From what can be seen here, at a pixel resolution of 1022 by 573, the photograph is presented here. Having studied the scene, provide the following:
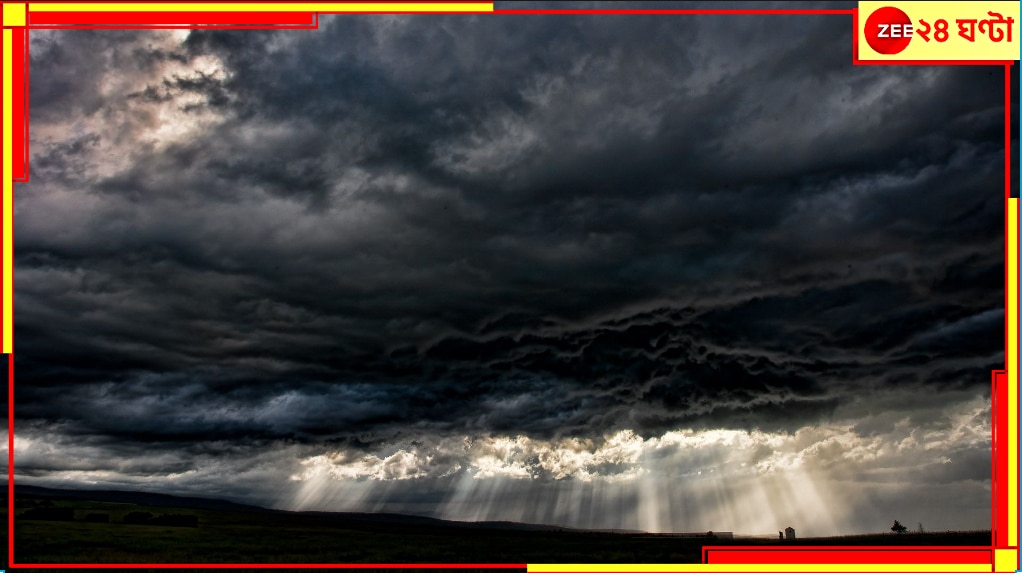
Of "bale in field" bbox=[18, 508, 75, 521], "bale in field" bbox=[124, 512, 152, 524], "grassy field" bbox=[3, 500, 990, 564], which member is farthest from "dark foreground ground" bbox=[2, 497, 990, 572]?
"bale in field" bbox=[124, 512, 152, 524]

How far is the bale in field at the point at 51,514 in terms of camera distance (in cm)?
17612

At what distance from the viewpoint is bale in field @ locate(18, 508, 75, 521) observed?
176m

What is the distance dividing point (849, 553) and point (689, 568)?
11.5 metres

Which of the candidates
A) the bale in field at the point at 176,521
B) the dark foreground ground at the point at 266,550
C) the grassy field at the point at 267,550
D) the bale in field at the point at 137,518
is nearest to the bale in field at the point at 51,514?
the bale in field at the point at 137,518

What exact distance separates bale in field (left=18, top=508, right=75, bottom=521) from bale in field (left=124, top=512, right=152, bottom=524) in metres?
11.9

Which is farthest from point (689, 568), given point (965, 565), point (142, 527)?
point (142, 527)

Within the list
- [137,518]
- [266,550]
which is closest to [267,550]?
[266,550]

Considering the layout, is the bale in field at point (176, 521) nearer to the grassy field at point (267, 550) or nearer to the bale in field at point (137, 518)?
the bale in field at point (137, 518)

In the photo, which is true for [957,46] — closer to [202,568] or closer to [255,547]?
[202,568]

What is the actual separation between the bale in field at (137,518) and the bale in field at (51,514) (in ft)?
39.0

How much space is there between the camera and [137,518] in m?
184

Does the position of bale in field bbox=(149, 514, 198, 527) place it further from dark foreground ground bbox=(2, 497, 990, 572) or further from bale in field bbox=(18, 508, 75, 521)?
dark foreground ground bbox=(2, 497, 990, 572)

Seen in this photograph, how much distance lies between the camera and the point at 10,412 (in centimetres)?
4556

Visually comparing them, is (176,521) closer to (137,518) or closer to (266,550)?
(137,518)
